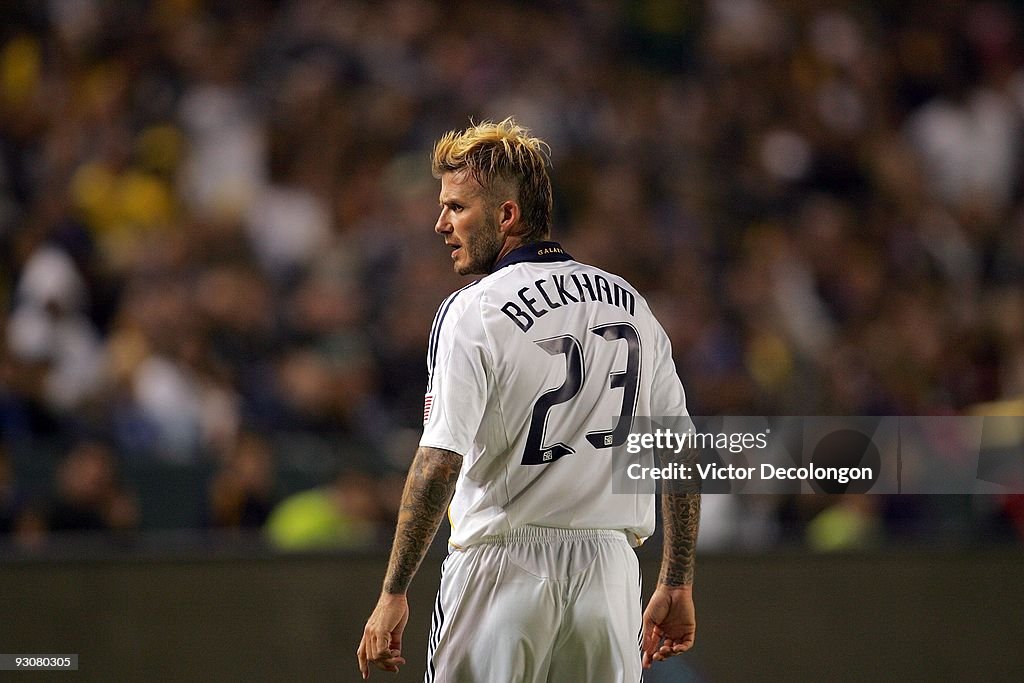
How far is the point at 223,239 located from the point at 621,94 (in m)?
3.08

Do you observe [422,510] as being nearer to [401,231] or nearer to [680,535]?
[680,535]

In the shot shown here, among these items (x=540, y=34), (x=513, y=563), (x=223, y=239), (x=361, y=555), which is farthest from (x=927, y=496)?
(x=540, y=34)

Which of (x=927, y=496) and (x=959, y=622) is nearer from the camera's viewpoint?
(x=959, y=622)

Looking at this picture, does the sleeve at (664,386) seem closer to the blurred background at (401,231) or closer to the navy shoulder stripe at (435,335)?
the navy shoulder stripe at (435,335)

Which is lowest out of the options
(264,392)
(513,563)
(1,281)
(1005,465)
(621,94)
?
(513,563)

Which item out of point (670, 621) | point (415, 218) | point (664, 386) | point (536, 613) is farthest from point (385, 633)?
point (415, 218)

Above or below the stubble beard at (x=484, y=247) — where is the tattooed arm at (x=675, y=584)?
below

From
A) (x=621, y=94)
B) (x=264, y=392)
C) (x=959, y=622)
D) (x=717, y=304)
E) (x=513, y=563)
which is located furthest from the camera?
(x=621, y=94)

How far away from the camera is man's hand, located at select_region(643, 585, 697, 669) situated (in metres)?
3.62

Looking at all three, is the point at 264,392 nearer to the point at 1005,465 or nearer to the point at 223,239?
the point at 223,239

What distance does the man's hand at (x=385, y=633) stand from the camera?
10.4ft

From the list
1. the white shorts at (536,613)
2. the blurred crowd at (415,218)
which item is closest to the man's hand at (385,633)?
the white shorts at (536,613)

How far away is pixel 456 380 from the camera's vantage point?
330 cm

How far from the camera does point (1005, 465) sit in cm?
578
